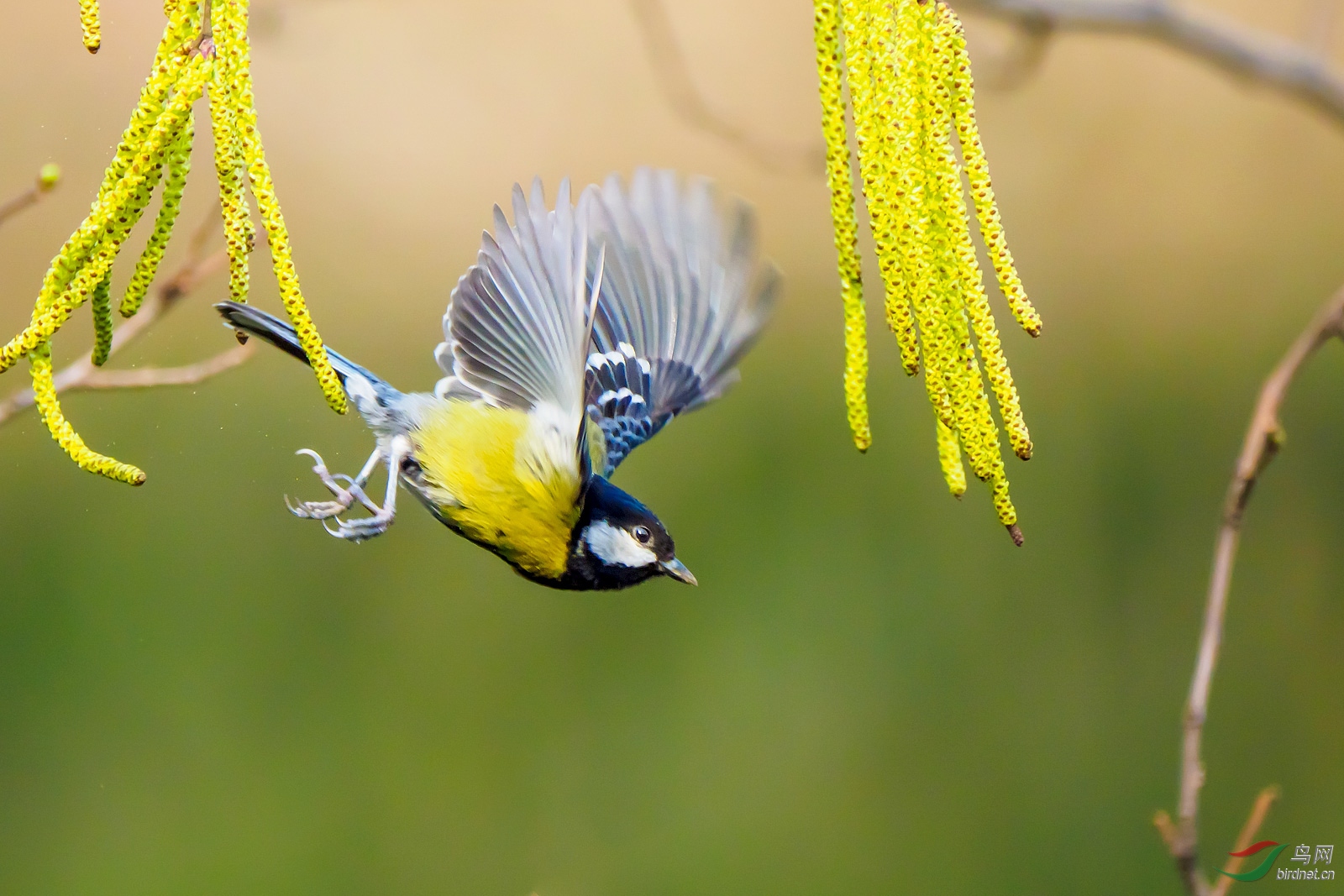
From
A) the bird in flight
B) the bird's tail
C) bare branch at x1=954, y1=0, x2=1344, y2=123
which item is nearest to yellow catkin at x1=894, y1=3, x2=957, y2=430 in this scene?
the bird in flight

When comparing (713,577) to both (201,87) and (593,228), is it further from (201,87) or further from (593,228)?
(201,87)

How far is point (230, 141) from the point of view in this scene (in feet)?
1.58

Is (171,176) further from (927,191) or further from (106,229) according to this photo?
(927,191)

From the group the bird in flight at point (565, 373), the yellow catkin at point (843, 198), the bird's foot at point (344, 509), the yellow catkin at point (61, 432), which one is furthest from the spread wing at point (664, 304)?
the yellow catkin at point (61, 432)

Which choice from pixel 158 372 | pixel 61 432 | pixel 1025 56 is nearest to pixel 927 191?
pixel 61 432

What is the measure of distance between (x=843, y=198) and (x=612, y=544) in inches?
20.1

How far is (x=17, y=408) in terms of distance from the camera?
0.79 metres

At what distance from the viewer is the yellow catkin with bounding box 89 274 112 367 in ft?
1.73

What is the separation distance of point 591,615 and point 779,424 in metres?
0.54

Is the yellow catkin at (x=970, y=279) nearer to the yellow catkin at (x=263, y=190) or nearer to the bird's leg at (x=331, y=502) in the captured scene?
the yellow catkin at (x=263, y=190)

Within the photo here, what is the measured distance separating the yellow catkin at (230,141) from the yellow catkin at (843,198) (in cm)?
23

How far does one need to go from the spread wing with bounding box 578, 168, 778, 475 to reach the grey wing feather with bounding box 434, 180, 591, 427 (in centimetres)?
29

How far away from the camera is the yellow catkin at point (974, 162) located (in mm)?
479

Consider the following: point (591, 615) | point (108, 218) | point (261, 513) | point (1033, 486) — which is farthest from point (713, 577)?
point (108, 218)
